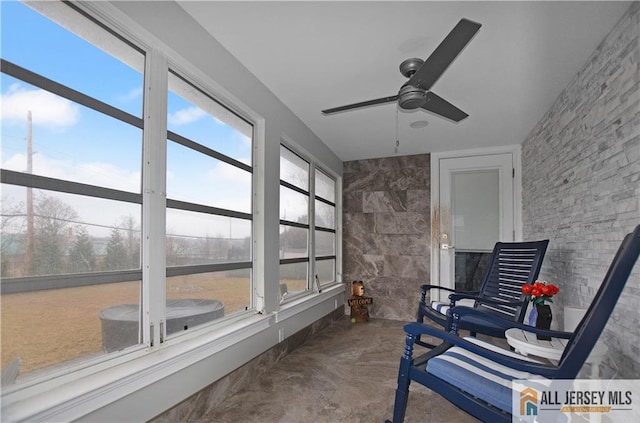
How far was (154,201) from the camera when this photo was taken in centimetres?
175

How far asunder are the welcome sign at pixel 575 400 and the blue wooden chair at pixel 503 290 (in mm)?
775

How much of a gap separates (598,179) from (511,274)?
1229 millimetres

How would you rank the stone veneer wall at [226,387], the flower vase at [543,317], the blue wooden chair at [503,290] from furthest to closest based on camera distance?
the blue wooden chair at [503,290] < the flower vase at [543,317] < the stone veneer wall at [226,387]

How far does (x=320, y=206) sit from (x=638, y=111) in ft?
10.3

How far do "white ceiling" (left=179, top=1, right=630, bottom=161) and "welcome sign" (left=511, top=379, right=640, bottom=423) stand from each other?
188cm

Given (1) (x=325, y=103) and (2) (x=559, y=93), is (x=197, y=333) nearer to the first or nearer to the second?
(1) (x=325, y=103)

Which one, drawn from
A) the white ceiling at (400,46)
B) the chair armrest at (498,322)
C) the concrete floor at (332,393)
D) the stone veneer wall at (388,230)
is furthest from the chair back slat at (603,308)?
the stone veneer wall at (388,230)

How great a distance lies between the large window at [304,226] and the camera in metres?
3.28

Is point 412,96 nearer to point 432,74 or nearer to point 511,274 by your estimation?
point 432,74

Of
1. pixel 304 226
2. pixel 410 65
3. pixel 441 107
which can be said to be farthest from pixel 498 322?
pixel 304 226

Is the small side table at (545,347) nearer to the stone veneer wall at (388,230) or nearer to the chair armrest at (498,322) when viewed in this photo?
the chair armrest at (498,322)

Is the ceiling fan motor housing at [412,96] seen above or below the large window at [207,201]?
above

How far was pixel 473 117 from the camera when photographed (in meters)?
3.38

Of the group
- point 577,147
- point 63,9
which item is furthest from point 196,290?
point 577,147
